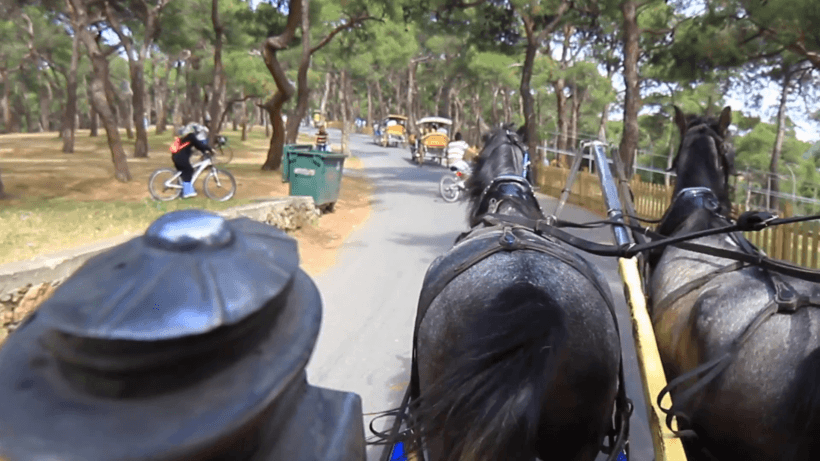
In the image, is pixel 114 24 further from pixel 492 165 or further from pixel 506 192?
pixel 506 192

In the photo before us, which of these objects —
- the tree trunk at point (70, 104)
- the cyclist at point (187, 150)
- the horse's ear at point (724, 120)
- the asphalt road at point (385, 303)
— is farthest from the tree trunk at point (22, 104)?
the horse's ear at point (724, 120)

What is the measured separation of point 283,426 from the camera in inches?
37.3

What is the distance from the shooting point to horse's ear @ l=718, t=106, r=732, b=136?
4.14 m

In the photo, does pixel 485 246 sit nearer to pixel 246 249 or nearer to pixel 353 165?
pixel 246 249

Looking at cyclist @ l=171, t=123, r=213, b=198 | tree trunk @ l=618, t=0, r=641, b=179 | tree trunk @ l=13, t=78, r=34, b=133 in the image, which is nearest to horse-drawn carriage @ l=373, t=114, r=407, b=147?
tree trunk @ l=13, t=78, r=34, b=133

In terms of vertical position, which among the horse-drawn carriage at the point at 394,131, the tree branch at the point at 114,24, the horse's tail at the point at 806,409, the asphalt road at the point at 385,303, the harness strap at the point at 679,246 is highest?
the tree branch at the point at 114,24

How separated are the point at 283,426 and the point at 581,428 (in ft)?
6.20

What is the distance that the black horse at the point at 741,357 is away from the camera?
238 cm

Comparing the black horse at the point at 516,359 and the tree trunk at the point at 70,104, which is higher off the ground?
the tree trunk at the point at 70,104

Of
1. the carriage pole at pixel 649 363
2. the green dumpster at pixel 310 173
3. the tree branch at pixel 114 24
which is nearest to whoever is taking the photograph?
the carriage pole at pixel 649 363

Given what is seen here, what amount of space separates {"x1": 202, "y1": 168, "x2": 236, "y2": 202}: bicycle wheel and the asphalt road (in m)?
2.96

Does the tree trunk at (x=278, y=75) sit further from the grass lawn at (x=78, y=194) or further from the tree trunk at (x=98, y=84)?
the tree trunk at (x=98, y=84)

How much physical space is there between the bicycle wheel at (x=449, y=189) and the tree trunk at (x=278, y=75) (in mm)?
5088

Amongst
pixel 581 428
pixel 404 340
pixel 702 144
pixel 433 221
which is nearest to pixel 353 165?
pixel 433 221
